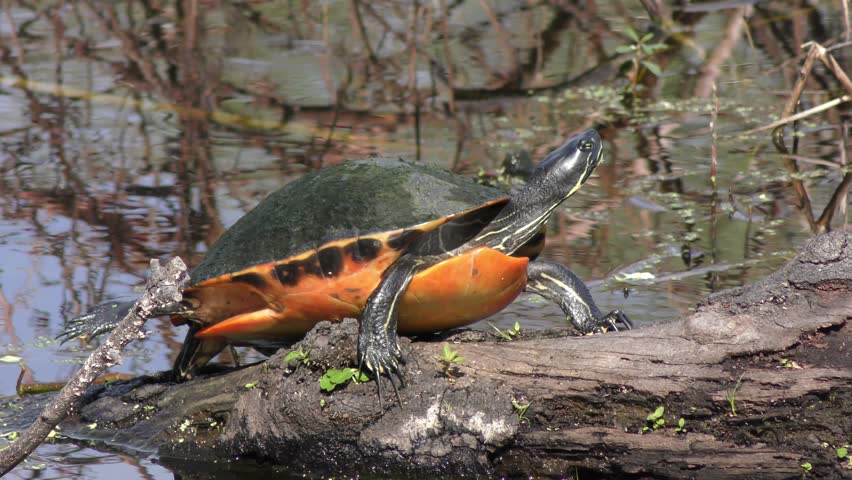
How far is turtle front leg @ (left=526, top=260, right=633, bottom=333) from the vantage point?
3.49 metres

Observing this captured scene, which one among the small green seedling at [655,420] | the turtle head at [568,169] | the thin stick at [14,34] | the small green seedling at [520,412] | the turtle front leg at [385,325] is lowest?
the thin stick at [14,34]

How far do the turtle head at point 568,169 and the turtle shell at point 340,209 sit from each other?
20 cm

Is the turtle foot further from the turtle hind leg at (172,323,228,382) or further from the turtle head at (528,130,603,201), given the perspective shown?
the turtle head at (528,130,603,201)

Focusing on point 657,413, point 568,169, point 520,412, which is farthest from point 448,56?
point 657,413

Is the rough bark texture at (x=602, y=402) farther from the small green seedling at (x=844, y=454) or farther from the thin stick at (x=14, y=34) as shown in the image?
the thin stick at (x=14, y=34)

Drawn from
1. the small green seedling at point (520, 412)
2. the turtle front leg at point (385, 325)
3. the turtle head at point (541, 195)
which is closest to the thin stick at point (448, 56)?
the turtle head at point (541, 195)

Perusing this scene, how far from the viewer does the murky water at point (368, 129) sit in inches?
187

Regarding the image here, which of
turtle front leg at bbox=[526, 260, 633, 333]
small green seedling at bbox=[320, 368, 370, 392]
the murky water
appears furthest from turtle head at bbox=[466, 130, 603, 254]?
small green seedling at bbox=[320, 368, 370, 392]

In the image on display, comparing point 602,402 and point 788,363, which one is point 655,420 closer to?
point 602,402

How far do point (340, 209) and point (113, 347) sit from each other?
3.00 feet

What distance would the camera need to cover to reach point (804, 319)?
9.42ft

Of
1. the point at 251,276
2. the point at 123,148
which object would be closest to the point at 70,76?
the point at 123,148

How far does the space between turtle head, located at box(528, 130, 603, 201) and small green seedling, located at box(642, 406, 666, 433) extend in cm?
107

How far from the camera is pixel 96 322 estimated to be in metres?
3.74
